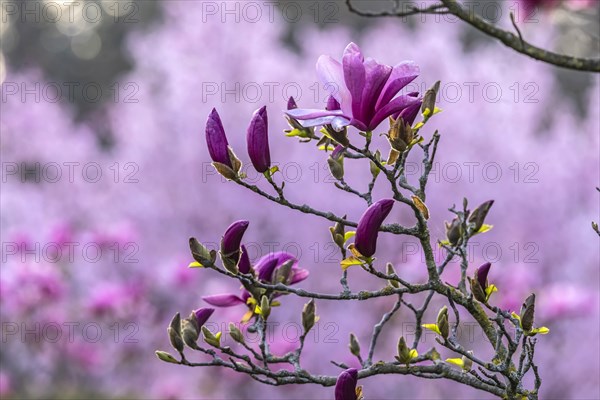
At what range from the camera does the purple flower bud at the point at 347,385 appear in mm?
1240

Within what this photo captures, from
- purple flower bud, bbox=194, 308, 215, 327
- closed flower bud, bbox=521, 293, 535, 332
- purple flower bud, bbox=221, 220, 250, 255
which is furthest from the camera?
purple flower bud, bbox=194, 308, 215, 327

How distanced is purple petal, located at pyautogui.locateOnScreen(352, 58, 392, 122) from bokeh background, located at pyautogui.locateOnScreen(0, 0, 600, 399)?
236 centimetres

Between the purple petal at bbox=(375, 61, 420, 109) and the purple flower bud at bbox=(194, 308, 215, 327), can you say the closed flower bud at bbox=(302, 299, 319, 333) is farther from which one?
the purple petal at bbox=(375, 61, 420, 109)

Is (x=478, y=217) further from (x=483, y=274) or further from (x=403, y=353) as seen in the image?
(x=403, y=353)

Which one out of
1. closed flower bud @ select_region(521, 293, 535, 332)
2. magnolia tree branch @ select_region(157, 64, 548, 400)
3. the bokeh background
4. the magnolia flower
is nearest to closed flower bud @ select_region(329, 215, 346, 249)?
magnolia tree branch @ select_region(157, 64, 548, 400)

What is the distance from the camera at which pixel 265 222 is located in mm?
4789

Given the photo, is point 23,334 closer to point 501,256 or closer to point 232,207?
point 232,207

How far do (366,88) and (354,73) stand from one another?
30 millimetres

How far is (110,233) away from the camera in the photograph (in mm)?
4746

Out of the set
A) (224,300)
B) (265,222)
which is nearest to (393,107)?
(224,300)

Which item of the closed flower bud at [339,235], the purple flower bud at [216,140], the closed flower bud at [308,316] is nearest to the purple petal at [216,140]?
the purple flower bud at [216,140]

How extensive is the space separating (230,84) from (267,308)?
415cm

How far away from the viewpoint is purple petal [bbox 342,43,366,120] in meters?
1.22

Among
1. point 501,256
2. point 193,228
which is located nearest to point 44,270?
point 193,228
